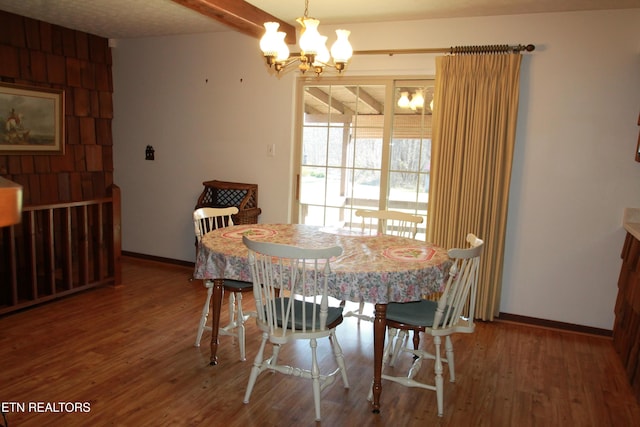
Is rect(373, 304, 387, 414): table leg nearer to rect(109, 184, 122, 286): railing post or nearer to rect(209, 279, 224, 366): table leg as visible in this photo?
rect(209, 279, 224, 366): table leg

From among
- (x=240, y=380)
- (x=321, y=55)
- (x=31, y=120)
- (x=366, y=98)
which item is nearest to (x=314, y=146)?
(x=366, y=98)

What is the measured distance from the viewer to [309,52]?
258 cm

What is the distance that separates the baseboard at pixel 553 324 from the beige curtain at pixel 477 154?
0.52ft

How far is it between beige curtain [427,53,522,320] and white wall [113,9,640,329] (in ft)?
0.44

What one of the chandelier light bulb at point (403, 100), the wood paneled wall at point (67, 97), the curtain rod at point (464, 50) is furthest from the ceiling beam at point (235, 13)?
the wood paneled wall at point (67, 97)

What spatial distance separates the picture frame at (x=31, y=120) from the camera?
4297 mm

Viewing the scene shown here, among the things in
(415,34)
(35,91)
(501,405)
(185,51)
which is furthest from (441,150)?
(35,91)

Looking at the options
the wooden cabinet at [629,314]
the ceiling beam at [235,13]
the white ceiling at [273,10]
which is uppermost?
the white ceiling at [273,10]

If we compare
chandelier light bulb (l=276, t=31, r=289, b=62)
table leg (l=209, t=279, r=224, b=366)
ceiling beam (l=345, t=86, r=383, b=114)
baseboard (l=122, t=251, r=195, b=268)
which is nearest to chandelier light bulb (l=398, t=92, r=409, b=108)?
ceiling beam (l=345, t=86, r=383, b=114)

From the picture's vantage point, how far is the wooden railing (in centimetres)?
362

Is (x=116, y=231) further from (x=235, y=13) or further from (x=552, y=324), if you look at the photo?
(x=552, y=324)

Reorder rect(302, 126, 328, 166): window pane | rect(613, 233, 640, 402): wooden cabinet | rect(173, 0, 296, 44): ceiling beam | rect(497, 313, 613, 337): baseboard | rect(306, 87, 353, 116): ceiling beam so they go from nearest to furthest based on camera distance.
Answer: rect(613, 233, 640, 402): wooden cabinet < rect(173, 0, 296, 44): ceiling beam < rect(497, 313, 613, 337): baseboard < rect(306, 87, 353, 116): ceiling beam < rect(302, 126, 328, 166): window pane

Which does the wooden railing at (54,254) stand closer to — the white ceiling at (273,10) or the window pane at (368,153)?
the white ceiling at (273,10)

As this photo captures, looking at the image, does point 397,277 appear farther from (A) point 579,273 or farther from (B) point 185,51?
(B) point 185,51
